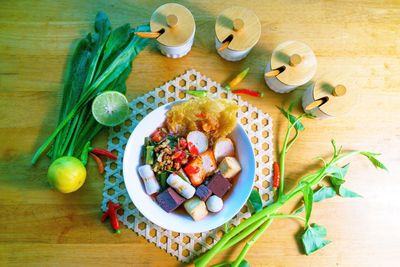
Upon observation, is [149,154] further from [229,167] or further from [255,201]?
[255,201]

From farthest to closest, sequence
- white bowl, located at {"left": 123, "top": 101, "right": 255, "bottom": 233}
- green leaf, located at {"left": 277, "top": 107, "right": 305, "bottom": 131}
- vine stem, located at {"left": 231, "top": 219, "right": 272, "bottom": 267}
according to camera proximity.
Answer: green leaf, located at {"left": 277, "top": 107, "right": 305, "bottom": 131}
vine stem, located at {"left": 231, "top": 219, "right": 272, "bottom": 267}
white bowl, located at {"left": 123, "top": 101, "right": 255, "bottom": 233}

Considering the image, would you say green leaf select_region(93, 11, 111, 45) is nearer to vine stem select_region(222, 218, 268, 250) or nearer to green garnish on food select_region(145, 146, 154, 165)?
green garnish on food select_region(145, 146, 154, 165)

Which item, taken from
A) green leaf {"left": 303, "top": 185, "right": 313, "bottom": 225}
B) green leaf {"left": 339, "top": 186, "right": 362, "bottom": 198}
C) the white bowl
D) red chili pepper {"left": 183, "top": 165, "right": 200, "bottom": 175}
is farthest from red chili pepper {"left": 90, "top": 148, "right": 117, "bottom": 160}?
green leaf {"left": 339, "top": 186, "right": 362, "bottom": 198}

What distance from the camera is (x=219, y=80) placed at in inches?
46.7

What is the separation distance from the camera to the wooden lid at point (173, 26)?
3.50 feet

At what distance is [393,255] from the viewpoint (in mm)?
1120

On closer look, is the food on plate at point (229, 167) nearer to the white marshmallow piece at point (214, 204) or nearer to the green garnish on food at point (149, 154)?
the white marshmallow piece at point (214, 204)

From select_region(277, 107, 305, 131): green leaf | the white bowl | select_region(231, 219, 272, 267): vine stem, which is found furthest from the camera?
select_region(277, 107, 305, 131): green leaf

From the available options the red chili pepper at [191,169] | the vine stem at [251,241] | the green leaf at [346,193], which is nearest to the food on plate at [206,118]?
the red chili pepper at [191,169]

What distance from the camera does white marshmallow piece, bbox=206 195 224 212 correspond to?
961 millimetres

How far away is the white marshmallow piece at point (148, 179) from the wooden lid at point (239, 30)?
1.50 feet

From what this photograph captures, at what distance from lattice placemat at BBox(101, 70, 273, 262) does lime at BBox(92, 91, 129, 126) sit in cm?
6

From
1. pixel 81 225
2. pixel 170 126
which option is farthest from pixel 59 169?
pixel 170 126

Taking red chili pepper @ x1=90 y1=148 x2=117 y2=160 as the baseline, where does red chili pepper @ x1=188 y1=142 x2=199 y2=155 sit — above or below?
above
